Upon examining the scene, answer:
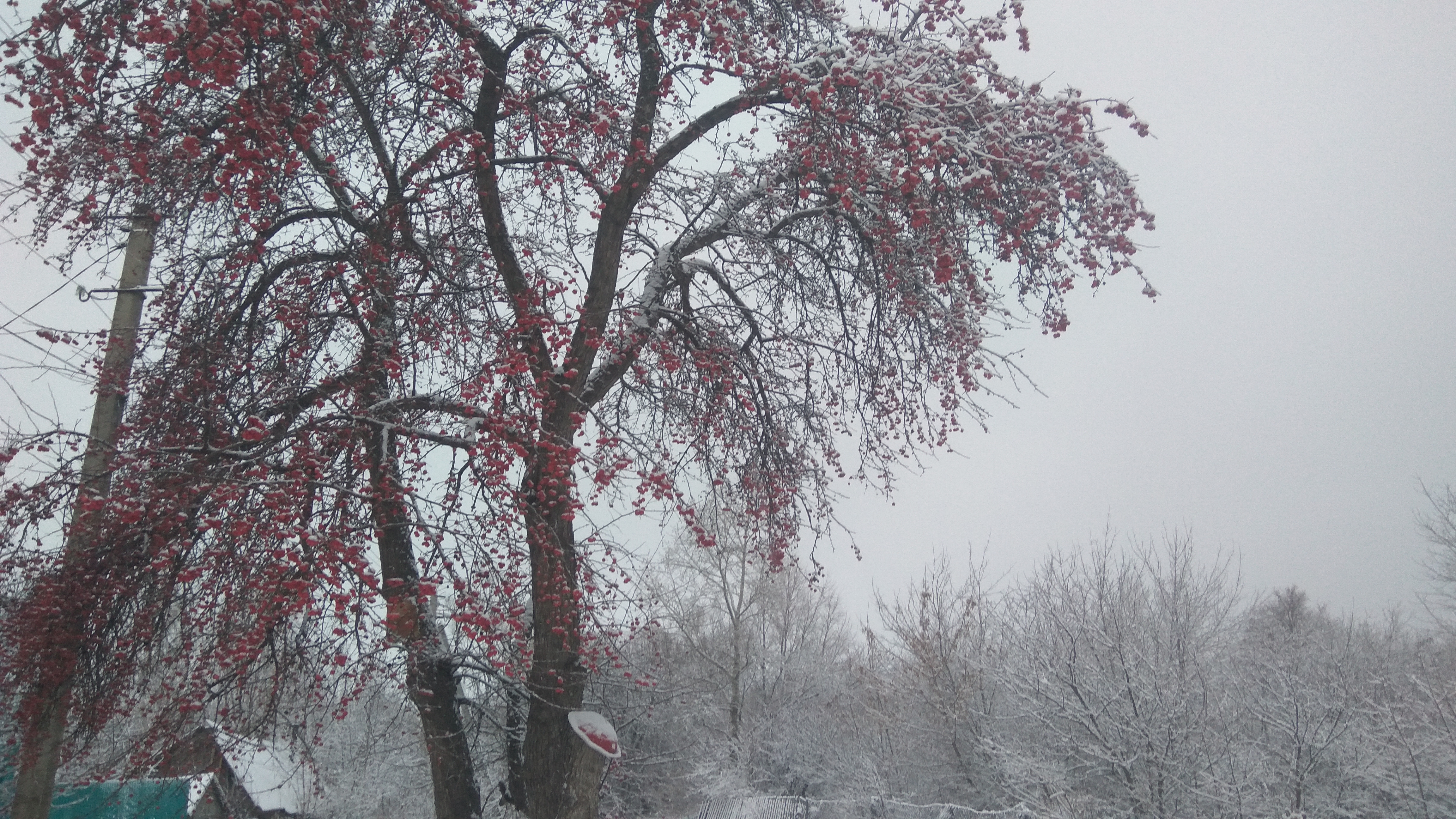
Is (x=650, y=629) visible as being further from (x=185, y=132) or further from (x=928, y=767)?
(x=928, y=767)

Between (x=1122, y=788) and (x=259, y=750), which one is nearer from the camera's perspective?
(x=259, y=750)

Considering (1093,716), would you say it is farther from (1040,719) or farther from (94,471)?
(94,471)

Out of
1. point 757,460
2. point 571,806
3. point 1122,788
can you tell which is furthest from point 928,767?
point 571,806

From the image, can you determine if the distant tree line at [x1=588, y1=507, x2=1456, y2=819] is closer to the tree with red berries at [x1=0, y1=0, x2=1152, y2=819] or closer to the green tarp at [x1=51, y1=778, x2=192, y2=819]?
the tree with red berries at [x1=0, y1=0, x2=1152, y2=819]

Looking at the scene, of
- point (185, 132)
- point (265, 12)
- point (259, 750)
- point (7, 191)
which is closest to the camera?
point (265, 12)

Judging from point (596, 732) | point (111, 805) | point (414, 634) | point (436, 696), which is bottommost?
point (111, 805)

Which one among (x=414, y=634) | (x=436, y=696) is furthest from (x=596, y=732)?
(x=436, y=696)

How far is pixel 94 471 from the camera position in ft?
14.8

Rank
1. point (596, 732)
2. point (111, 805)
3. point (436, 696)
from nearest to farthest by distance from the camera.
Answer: point (596, 732)
point (436, 696)
point (111, 805)

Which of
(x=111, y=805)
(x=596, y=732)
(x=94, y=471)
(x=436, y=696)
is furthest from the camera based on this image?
(x=111, y=805)

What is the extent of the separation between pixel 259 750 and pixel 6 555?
69.8 inches

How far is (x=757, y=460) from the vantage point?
6883mm

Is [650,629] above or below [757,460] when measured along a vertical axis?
below

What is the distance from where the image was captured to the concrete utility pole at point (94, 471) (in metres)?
4.28
